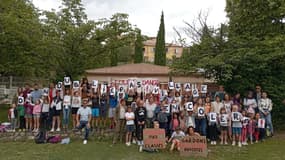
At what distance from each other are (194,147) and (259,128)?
3.47 meters

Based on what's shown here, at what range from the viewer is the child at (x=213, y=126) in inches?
461

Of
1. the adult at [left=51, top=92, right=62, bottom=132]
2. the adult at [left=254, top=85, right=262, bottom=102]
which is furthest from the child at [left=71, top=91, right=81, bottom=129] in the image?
the adult at [left=254, top=85, right=262, bottom=102]

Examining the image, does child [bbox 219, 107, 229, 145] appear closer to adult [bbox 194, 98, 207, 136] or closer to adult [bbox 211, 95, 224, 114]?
adult [bbox 211, 95, 224, 114]

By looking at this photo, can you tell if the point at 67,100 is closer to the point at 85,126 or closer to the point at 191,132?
the point at 85,126

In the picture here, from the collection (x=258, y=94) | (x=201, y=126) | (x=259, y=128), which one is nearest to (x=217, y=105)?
(x=201, y=126)

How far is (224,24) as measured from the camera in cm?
1566

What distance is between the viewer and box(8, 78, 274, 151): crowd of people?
11648mm

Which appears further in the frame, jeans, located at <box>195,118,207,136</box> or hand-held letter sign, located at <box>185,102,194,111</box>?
jeans, located at <box>195,118,207,136</box>

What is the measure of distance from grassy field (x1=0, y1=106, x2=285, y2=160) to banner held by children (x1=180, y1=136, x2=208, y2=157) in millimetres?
223

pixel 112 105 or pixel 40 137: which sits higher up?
pixel 112 105

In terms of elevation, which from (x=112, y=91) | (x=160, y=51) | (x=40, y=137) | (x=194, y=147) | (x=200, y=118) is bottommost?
(x=40, y=137)

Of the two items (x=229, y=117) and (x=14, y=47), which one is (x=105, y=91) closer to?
(x=229, y=117)

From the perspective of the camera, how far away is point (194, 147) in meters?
9.99

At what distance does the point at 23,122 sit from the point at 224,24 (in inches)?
371
